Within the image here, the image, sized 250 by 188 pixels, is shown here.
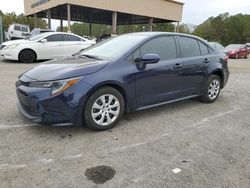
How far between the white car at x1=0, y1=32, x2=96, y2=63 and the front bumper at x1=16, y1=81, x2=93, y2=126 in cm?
737

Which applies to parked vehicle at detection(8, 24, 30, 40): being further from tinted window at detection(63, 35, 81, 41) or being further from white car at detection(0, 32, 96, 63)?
tinted window at detection(63, 35, 81, 41)

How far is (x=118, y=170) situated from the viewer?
271cm

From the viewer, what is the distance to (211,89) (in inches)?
211

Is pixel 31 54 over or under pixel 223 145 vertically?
over

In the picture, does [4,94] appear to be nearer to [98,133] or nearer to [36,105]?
[36,105]

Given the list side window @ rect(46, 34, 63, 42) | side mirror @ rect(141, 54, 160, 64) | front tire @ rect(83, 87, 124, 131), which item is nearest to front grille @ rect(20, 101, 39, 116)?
front tire @ rect(83, 87, 124, 131)

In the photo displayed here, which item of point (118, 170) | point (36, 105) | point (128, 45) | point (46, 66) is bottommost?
point (118, 170)

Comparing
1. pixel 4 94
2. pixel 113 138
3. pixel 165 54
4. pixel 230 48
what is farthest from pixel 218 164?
pixel 230 48

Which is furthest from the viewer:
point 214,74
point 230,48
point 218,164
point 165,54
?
point 230,48

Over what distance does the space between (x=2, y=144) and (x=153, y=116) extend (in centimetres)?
247

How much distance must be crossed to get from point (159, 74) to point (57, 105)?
1809mm

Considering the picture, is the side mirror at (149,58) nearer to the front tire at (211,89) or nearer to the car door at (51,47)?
the front tire at (211,89)

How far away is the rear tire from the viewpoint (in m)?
10.1

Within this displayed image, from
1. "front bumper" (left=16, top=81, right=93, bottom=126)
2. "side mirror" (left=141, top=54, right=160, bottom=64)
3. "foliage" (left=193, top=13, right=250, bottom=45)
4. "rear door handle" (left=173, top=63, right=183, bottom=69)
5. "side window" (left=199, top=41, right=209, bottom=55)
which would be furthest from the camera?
"foliage" (left=193, top=13, right=250, bottom=45)
